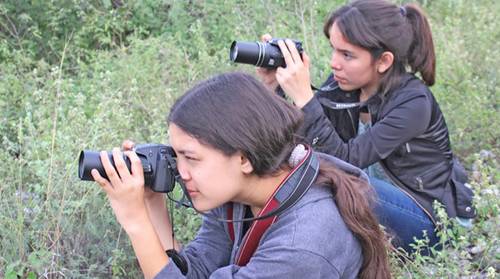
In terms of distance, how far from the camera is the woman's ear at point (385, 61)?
9.79 feet

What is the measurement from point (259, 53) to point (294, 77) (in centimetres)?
15

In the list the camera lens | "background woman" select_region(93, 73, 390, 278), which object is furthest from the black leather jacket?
"background woman" select_region(93, 73, 390, 278)

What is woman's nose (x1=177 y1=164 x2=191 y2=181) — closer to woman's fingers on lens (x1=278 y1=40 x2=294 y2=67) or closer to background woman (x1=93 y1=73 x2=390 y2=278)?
background woman (x1=93 y1=73 x2=390 y2=278)

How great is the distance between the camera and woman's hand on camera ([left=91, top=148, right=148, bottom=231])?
1.96 metres

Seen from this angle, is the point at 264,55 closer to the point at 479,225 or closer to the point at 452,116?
the point at 479,225

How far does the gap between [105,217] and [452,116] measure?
201cm

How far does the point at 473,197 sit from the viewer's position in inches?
118

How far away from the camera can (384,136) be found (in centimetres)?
295

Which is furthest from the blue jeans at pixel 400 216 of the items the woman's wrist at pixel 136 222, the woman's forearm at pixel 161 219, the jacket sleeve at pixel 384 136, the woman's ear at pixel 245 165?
the woman's wrist at pixel 136 222

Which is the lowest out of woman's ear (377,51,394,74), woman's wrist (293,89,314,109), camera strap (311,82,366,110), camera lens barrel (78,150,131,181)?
camera strap (311,82,366,110)

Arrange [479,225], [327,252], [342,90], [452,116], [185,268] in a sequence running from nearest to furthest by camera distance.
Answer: [327,252]
[185,268]
[479,225]
[342,90]
[452,116]

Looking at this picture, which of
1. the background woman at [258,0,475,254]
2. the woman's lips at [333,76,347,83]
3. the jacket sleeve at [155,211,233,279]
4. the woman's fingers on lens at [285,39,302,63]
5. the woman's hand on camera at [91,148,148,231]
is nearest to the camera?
the woman's hand on camera at [91,148,148,231]

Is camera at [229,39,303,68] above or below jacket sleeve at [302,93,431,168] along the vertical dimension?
above

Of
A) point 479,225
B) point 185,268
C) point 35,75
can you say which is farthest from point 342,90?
point 35,75
